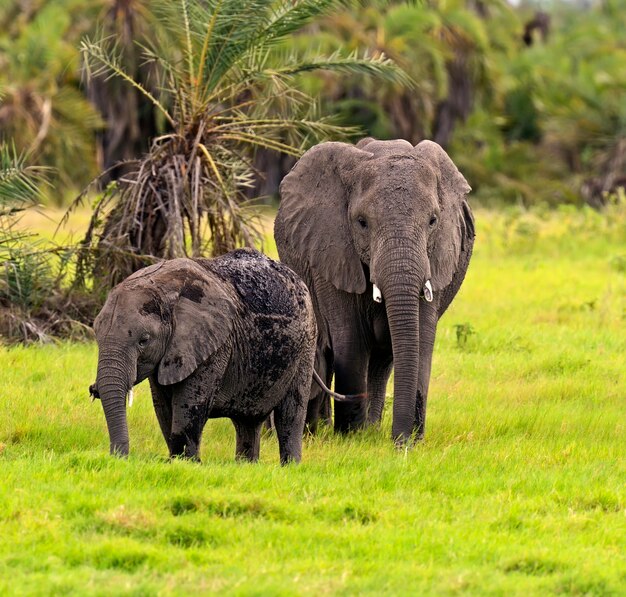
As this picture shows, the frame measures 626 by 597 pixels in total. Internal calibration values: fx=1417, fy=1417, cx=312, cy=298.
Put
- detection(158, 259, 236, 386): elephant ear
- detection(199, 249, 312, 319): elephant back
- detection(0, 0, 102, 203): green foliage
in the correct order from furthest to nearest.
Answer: detection(0, 0, 102, 203): green foliage < detection(199, 249, 312, 319): elephant back < detection(158, 259, 236, 386): elephant ear

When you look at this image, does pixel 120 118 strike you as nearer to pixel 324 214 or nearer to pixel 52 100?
pixel 52 100

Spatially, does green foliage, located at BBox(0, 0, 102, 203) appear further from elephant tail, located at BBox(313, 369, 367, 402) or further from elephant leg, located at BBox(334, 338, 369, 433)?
elephant tail, located at BBox(313, 369, 367, 402)

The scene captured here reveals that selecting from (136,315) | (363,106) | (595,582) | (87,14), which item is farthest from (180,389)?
(363,106)

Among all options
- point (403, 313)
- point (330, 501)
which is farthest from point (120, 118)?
point (330, 501)

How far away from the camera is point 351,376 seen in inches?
413

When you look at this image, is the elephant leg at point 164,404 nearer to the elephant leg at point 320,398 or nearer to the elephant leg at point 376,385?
the elephant leg at point 320,398

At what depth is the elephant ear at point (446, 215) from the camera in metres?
10.2

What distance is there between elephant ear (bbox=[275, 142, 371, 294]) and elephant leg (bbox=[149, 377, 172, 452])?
221 cm

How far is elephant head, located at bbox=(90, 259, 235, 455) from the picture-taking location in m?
7.98

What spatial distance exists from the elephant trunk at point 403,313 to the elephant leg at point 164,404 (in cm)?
186

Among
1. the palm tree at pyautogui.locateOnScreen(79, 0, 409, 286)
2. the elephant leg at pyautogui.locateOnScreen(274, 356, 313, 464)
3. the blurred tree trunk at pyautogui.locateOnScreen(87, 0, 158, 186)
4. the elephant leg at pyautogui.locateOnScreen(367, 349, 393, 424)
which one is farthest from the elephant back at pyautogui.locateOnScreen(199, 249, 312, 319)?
the blurred tree trunk at pyautogui.locateOnScreen(87, 0, 158, 186)

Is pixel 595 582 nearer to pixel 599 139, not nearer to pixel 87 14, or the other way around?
pixel 87 14

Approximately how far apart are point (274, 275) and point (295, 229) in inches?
79.1

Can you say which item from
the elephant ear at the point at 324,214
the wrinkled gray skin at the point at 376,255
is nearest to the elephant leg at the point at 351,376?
the wrinkled gray skin at the point at 376,255
